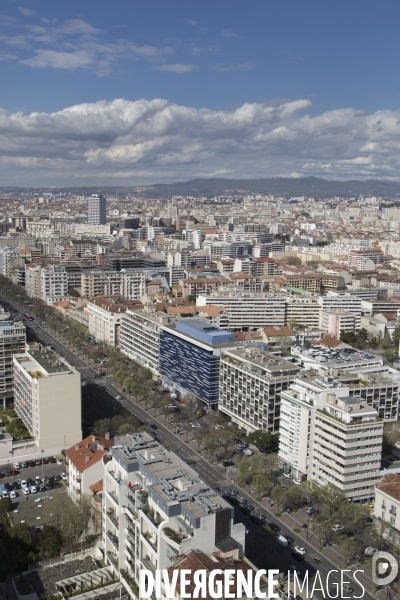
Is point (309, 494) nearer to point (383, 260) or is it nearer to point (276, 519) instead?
point (276, 519)

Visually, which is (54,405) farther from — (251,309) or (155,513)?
(251,309)

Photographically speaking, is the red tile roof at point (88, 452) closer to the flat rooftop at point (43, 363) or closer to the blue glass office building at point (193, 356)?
the flat rooftop at point (43, 363)

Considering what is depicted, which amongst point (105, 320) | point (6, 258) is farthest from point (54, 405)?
point (6, 258)

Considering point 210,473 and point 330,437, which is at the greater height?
point 330,437

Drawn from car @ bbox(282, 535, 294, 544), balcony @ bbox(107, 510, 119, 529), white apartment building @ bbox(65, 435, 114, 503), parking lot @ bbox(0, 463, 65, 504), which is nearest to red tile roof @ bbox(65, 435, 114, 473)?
white apartment building @ bbox(65, 435, 114, 503)

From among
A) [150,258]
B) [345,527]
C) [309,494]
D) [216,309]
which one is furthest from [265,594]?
[150,258]

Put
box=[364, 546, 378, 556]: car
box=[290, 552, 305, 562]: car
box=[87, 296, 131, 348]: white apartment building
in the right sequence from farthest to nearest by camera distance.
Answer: box=[87, 296, 131, 348]: white apartment building, box=[364, 546, 378, 556]: car, box=[290, 552, 305, 562]: car

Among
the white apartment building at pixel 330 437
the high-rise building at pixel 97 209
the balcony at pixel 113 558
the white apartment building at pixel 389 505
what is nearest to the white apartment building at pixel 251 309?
the white apartment building at pixel 330 437

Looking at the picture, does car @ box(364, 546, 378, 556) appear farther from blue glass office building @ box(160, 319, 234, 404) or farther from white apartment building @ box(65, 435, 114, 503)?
blue glass office building @ box(160, 319, 234, 404)
